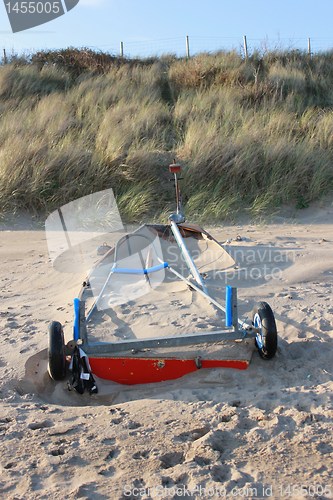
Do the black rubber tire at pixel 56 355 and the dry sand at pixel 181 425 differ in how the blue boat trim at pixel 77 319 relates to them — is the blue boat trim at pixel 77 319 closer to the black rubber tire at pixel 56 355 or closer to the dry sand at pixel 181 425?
the black rubber tire at pixel 56 355

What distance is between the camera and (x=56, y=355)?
334cm

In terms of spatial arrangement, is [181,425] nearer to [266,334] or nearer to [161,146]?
[266,334]

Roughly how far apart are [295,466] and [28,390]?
5.56 ft

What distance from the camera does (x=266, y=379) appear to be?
3344 millimetres

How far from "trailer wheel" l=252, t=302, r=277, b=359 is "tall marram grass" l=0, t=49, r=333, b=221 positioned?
15.3 ft

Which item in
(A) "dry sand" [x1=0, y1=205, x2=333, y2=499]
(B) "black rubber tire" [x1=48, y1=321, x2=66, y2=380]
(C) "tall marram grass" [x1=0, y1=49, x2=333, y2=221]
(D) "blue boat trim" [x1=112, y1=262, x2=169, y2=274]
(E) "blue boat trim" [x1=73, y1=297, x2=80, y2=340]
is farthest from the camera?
(C) "tall marram grass" [x1=0, y1=49, x2=333, y2=221]

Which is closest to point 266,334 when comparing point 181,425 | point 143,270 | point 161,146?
point 181,425

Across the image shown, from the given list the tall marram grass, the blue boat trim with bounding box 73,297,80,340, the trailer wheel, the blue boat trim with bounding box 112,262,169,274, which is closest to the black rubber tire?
the blue boat trim with bounding box 73,297,80,340

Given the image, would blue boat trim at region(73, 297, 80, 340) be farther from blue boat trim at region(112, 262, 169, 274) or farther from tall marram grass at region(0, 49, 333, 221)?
tall marram grass at region(0, 49, 333, 221)

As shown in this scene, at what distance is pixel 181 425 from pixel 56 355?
2.92 feet

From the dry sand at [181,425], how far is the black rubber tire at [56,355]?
0.11 m

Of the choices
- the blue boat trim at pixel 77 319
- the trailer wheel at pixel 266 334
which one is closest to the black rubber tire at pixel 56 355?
the blue boat trim at pixel 77 319

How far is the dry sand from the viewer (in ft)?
8.08

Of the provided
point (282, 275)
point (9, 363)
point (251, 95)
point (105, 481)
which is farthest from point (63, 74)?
point (105, 481)
